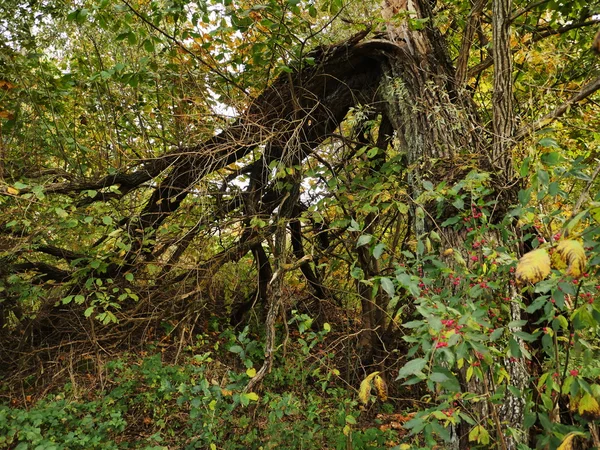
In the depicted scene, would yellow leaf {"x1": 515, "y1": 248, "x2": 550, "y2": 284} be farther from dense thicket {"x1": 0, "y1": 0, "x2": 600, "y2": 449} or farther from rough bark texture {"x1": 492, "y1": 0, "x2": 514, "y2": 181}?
rough bark texture {"x1": 492, "y1": 0, "x2": 514, "y2": 181}

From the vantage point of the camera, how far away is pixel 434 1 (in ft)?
12.8

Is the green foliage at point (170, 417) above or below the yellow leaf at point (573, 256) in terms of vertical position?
below

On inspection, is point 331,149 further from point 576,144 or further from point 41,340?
point 41,340

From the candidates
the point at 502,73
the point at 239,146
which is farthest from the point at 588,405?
the point at 239,146

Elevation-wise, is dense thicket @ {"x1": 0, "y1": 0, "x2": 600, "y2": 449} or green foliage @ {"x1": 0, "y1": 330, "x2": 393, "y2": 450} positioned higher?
dense thicket @ {"x1": 0, "y1": 0, "x2": 600, "y2": 449}

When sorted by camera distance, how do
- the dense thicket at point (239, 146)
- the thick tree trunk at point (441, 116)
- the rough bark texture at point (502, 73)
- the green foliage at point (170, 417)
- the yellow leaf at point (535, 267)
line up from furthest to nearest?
the dense thicket at point (239, 146)
the green foliage at point (170, 417)
the rough bark texture at point (502, 73)
the thick tree trunk at point (441, 116)
the yellow leaf at point (535, 267)

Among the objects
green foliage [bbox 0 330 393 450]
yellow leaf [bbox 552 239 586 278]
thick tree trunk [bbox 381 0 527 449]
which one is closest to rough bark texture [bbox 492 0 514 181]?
thick tree trunk [bbox 381 0 527 449]

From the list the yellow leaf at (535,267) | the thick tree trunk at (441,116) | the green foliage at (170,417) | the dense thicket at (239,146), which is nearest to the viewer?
the yellow leaf at (535,267)

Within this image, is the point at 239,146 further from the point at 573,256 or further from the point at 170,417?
the point at 573,256

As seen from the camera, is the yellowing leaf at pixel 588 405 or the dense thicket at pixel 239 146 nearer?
the yellowing leaf at pixel 588 405

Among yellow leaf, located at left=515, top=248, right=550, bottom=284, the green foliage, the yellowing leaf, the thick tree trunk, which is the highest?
the thick tree trunk

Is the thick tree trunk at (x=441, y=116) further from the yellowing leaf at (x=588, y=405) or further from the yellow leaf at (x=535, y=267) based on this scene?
the yellow leaf at (x=535, y=267)

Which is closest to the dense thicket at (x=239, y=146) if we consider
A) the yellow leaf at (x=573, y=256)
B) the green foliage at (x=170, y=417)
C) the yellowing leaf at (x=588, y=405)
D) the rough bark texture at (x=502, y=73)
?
the rough bark texture at (x=502, y=73)

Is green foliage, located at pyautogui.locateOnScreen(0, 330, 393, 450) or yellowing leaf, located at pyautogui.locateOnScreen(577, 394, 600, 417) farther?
green foliage, located at pyautogui.locateOnScreen(0, 330, 393, 450)
